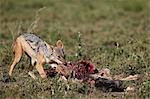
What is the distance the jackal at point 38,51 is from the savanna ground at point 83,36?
32cm

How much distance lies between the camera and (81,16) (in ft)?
57.1

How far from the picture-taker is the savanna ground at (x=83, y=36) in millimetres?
8133

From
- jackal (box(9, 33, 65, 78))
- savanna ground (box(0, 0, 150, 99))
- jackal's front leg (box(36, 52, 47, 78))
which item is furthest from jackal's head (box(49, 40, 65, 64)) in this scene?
savanna ground (box(0, 0, 150, 99))

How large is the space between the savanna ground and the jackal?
32cm

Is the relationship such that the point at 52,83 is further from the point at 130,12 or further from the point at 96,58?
the point at 130,12

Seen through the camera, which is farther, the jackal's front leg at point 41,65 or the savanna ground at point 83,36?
the jackal's front leg at point 41,65

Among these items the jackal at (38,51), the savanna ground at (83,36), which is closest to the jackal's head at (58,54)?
the jackal at (38,51)

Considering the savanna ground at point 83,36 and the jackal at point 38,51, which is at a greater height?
the jackal at point 38,51

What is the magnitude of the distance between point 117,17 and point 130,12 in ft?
3.85

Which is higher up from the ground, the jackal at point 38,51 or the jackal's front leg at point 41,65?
the jackal at point 38,51

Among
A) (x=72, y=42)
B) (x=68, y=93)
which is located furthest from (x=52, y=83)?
(x=72, y=42)

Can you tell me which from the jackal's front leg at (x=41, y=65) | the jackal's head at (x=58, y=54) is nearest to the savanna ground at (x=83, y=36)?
the jackal's front leg at (x=41, y=65)

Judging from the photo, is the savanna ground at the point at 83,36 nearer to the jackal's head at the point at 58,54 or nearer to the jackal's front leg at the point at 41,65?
the jackal's front leg at the point at 41,65

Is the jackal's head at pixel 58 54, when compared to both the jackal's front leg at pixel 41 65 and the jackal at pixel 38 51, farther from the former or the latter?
the jackal's front leg at pixel 41 65
